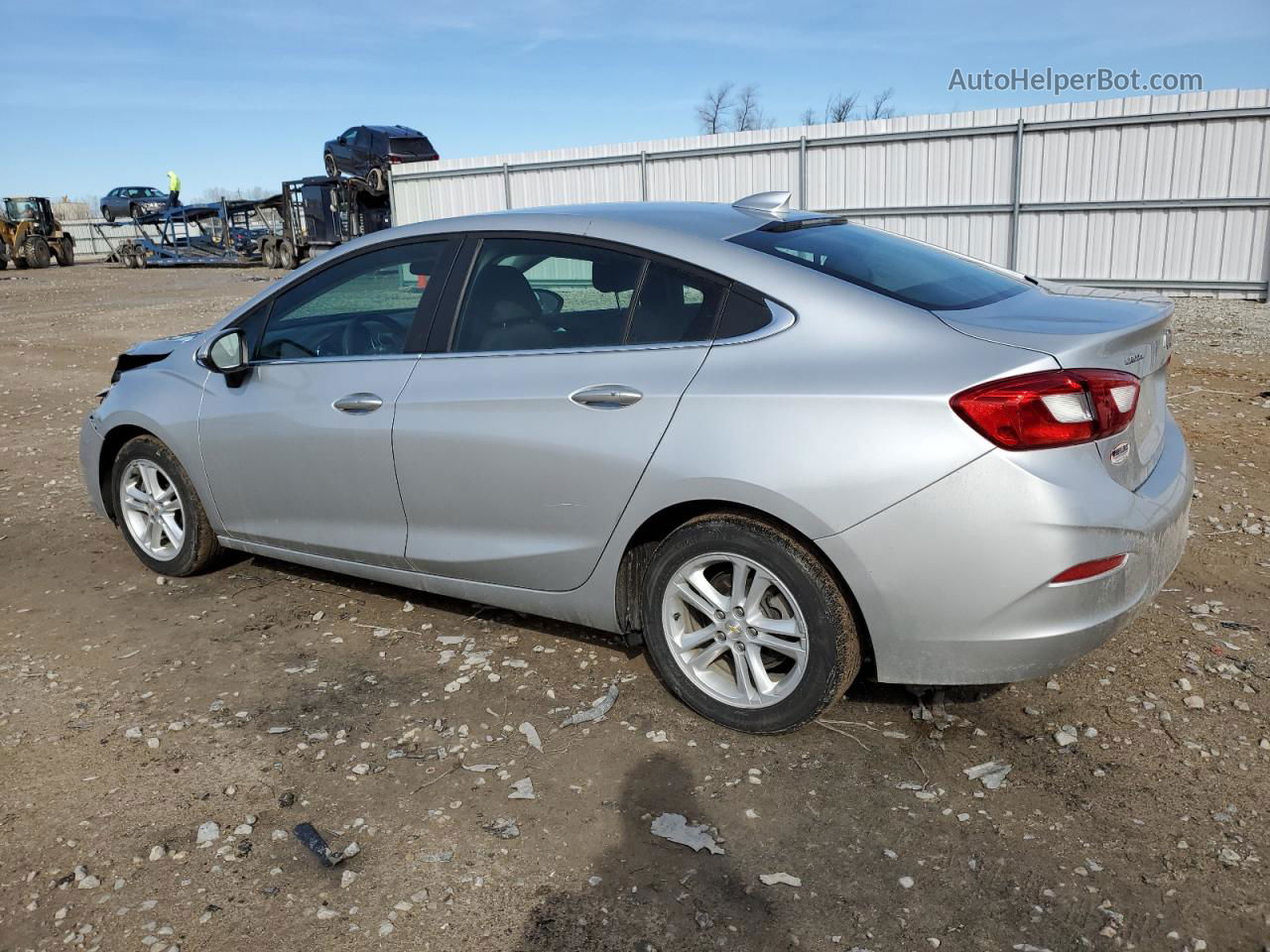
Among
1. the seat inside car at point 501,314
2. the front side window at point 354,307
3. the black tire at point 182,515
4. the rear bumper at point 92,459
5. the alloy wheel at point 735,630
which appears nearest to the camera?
the alloy wheel at point 735,630

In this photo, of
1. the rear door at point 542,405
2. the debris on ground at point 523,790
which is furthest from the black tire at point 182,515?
the debris on ground at point 523,790

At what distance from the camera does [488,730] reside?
11.3ft

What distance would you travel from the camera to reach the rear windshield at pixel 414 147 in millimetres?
25641

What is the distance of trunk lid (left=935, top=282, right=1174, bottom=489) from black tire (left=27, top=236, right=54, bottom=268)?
135 ft

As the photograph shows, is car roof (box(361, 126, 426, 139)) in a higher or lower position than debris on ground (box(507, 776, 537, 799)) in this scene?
higher

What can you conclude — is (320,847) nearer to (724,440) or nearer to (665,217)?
(724,440)

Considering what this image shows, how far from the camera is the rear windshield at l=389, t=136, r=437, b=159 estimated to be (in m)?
25.6

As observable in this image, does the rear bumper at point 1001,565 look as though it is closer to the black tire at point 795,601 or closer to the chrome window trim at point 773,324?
the black tire at point 795,601

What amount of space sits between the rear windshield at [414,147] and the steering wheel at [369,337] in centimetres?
2306

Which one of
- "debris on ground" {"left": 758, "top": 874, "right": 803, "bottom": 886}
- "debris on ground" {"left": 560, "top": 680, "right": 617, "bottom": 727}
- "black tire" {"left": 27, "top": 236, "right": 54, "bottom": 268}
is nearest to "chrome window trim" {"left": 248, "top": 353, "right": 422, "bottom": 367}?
"debris on ground" {"left": 560, "top": 680, "right": 617, "bottom": 727}

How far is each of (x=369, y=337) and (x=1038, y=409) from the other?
8.59ft

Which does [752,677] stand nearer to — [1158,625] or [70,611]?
[1158,625]

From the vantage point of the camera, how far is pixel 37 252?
36938mm

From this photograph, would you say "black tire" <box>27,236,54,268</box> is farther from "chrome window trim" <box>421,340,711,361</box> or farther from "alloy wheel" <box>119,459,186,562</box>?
"chrome window trim" <box>421,340,711,361</box>
